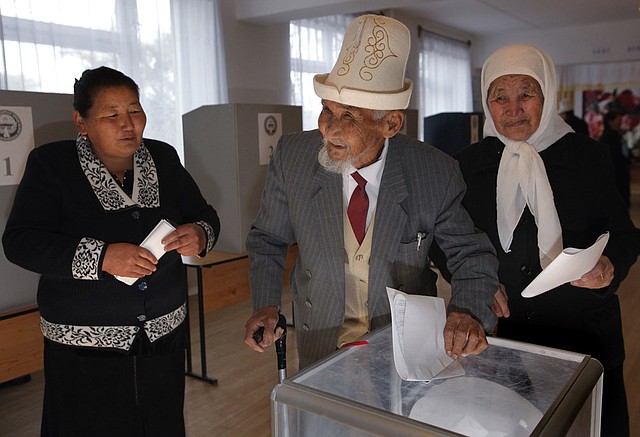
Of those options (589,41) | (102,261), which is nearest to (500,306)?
(102,261)

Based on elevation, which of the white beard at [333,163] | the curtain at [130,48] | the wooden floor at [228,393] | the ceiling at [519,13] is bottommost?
the wooden floor at [228,393]

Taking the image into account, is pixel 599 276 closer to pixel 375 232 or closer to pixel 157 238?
pixel 375 232

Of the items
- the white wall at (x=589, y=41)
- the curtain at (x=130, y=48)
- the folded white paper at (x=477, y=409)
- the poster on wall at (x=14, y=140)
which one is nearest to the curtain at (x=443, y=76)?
the white wall at (x=589, y=41)

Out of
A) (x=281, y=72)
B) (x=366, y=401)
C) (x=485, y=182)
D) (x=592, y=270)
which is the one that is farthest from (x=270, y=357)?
(x=281, y=72)

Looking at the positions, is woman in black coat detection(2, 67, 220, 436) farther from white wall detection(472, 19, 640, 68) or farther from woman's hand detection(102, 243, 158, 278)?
white wall detection(472, 19, 640, 68)

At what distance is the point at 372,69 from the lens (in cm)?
128

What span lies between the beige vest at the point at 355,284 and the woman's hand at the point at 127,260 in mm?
573

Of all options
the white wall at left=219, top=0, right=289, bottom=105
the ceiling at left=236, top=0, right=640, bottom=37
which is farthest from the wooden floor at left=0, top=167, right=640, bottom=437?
the ceiling at left=236, top=0, right=640, bottom=37

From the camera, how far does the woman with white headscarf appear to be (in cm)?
155

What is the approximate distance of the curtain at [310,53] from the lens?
20.2 ft

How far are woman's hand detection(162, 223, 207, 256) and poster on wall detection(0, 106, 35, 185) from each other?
1050 millimetres

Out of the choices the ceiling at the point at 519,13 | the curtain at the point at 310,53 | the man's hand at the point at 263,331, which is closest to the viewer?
the man's hand at the point at 263,331

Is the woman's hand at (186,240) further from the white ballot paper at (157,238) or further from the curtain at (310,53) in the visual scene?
the curtain at (310,53)

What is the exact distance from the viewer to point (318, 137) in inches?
56.3
